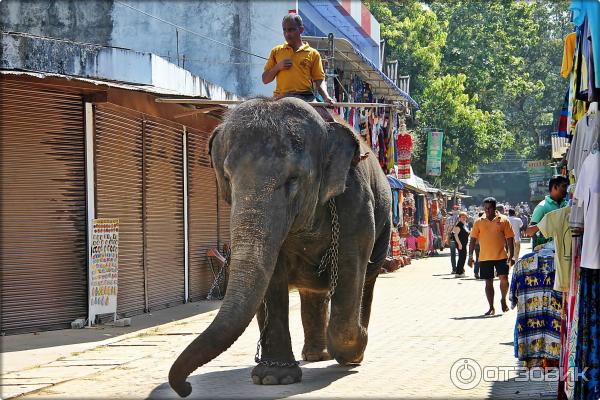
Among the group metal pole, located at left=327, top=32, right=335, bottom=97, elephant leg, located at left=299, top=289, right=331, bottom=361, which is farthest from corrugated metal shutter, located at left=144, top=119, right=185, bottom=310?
elephant leg, located at left=299, top=289, right=331, bottom=361

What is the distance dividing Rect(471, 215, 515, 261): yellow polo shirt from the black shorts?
67 millimetres

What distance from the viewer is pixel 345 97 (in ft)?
77.8

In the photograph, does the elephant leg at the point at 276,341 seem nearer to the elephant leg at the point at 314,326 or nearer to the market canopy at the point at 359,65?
the elephant leg at the point at 314,326

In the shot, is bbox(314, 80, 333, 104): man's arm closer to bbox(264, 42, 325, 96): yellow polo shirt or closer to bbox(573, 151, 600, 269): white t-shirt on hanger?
bbox(264, 42, 325, 96): yellow polo shirt

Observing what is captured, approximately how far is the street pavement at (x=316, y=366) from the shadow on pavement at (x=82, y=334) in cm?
7

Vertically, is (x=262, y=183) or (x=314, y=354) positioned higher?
(x=262, y=183)

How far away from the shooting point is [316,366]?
895 cm

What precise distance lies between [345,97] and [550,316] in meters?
16.1

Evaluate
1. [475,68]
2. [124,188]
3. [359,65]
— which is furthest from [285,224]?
[475,68]

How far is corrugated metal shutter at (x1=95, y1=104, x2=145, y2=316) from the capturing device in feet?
42.3

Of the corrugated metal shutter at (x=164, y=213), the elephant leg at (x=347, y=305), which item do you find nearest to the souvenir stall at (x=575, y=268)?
the elephant leg at (x=347, y=305)

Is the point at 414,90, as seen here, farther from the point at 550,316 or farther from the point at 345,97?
the point at 550,316

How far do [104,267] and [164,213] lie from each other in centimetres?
283

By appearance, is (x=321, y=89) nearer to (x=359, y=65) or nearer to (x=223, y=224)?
(x=223, y=224)
